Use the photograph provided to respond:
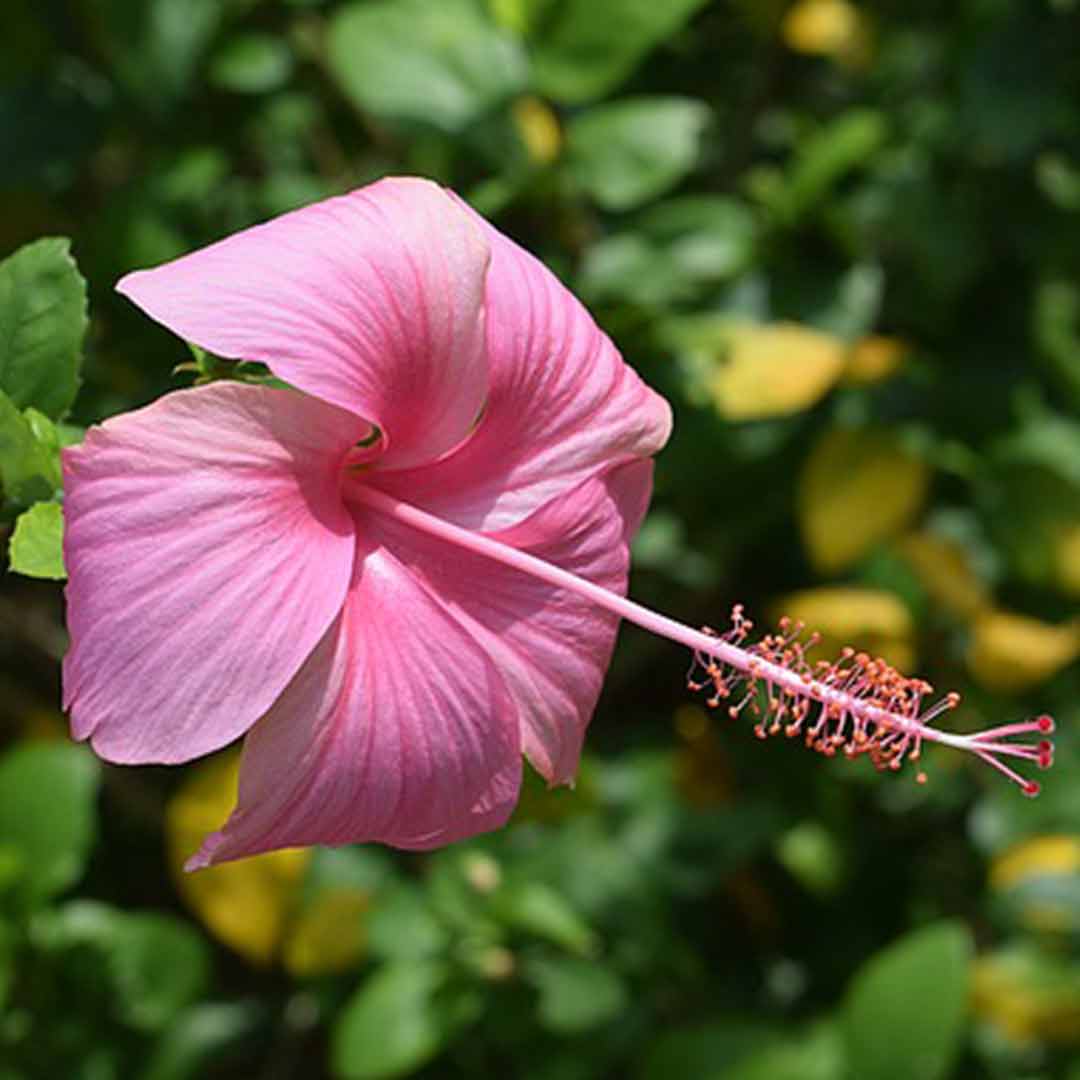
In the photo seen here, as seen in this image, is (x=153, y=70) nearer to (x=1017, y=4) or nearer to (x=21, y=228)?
(x=21, y=228)

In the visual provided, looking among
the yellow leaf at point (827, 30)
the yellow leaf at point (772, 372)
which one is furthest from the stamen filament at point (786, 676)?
the yellow leaf at point (827, 30)

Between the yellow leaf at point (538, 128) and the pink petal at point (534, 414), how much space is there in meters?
0.54

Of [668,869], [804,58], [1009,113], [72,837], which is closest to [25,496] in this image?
[72,837]

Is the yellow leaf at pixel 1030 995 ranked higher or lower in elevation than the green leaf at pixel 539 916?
lower

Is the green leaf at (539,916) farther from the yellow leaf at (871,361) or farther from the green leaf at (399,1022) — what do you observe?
the yellow leaf at (871,361)

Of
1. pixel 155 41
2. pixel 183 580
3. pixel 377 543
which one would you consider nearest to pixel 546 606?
pixel 377 543

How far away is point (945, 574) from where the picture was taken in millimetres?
1567

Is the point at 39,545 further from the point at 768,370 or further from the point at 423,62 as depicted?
the point at 768,370

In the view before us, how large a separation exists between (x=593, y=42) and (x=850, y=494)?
0.47 metres

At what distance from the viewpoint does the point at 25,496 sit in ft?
2.41

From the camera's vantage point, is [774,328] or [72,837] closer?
[72,837]

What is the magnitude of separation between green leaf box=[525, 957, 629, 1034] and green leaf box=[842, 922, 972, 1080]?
189mm

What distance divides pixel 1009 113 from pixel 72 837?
38.1 inches

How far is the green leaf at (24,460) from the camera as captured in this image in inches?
27.4
